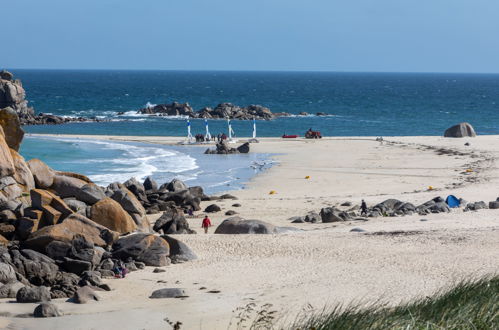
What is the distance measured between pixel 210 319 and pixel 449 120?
74.8m

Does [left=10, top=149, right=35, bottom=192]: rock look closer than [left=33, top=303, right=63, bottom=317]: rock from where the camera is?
No

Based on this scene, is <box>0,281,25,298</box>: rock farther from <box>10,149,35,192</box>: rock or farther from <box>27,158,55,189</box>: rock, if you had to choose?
<box>27,158,55,189</box>: rock

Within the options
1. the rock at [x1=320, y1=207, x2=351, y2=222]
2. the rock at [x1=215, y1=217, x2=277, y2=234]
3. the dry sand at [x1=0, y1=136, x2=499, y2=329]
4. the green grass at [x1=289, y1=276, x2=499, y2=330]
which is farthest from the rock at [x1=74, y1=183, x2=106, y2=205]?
the green grass at [x1=289, y1=276, x2=499, y2=330]

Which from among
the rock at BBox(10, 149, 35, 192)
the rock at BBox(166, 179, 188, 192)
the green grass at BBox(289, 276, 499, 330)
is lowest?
the rock at BBox(166, 179, 188, 192)

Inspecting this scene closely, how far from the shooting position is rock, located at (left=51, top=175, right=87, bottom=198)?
25266mm

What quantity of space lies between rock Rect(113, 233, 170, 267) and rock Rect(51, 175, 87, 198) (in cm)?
523

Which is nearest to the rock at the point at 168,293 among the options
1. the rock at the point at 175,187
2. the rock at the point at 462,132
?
the rock at the point at 175,187

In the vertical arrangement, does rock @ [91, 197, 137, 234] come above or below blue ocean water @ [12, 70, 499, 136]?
above

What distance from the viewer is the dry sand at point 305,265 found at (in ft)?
51.8

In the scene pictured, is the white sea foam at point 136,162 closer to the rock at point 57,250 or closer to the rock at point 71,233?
the rock at point 71,233

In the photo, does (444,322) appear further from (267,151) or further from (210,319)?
(267,151)

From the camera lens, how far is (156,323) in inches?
594

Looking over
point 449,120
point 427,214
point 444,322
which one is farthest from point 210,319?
point 449,120

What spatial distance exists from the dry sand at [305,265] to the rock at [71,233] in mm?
2124
